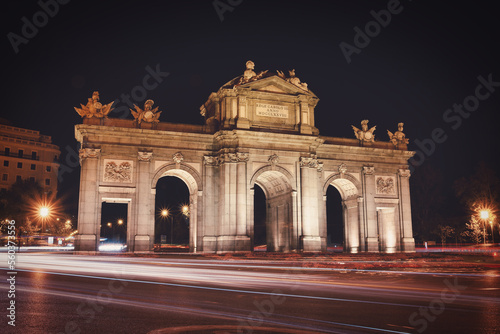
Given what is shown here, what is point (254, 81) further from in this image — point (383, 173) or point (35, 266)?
point (35, 266)

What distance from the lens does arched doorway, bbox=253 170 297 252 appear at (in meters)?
46.0

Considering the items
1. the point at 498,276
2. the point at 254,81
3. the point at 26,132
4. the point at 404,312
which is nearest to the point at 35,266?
the point at 404,312

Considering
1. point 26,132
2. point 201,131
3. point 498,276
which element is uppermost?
point 26,132

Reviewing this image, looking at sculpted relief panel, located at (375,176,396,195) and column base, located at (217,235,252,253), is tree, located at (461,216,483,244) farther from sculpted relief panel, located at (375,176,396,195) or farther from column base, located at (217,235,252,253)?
column base, located at (217,235,252,253)

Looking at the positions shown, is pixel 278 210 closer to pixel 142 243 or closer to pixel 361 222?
pixel 361 222

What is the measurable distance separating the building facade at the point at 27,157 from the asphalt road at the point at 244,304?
82700 millimetres

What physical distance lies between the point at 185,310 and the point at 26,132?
317 feet

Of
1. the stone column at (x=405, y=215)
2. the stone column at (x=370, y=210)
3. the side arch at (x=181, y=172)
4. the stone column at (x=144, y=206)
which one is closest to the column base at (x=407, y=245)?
the stone column at (x=405, y=215)

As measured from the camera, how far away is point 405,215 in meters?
51.6

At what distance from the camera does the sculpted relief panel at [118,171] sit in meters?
42.2

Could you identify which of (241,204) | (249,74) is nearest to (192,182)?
(241,204)

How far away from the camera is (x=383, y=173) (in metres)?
52.2

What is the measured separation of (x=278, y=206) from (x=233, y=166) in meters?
8.88
